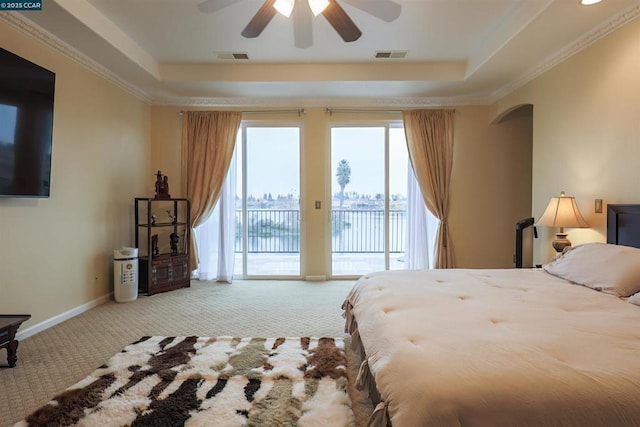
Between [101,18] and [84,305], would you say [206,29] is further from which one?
[84,305]

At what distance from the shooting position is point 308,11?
2219 millimetres

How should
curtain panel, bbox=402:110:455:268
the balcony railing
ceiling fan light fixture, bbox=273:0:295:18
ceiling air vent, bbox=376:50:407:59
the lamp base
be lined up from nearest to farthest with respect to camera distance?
1. ceiling fan light fixture, bbox=273:0:295:18
2. the lamp base
3. ceiling air vent, bbox=376:50:407:59
4. curtain panel, bbox=402:110:455:268
5. the balcony railing

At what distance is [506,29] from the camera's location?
9.59 ft

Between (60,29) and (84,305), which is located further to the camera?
(84,305)

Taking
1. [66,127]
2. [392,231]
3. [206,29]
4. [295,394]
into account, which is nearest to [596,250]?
[295,394]

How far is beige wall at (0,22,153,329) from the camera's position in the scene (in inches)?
103

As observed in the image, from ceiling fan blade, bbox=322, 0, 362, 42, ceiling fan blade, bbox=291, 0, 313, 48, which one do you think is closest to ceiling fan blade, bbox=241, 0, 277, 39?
ceiling fan blade, bbox=291, 0, 313, 48

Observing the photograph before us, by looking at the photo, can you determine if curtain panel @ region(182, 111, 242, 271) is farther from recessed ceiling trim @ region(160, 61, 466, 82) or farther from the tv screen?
the tv screen

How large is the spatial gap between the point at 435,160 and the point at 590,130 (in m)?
1.85

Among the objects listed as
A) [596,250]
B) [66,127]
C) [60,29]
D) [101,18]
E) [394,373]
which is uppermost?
[101,18]

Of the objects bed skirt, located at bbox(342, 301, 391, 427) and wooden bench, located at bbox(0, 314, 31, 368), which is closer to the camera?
bed skirt, located at bbox(342, 301, 391, 427)

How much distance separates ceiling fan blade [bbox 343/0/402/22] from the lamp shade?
2.23 metres

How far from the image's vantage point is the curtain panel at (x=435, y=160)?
4.46 m

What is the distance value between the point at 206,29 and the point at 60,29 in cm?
125
